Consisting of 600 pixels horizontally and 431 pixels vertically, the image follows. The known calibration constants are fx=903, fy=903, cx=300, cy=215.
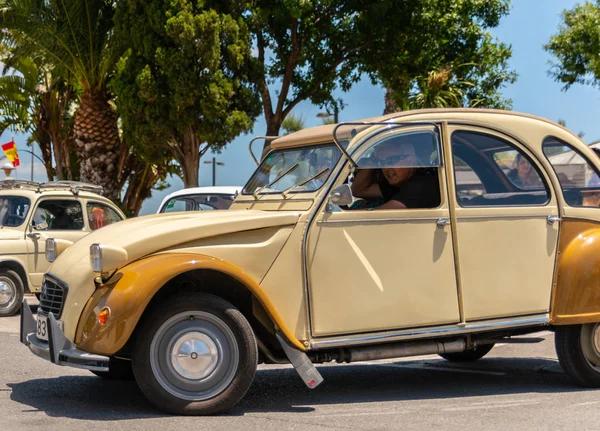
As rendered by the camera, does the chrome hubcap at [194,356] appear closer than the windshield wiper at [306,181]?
Yes

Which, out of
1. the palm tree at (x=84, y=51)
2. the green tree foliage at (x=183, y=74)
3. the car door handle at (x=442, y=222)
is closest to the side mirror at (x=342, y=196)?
the car door handle at (x=442, y=222)

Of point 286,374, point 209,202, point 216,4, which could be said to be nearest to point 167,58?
point 216,4

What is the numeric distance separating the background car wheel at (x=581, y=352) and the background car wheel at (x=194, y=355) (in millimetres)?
2771

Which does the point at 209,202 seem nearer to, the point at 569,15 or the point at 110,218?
the point at 110,218

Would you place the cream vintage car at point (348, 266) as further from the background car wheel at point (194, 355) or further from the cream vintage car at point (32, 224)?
the cream vintage car at point (32, 224)

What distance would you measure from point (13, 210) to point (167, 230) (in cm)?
859

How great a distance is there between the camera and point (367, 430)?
5648 millimetres

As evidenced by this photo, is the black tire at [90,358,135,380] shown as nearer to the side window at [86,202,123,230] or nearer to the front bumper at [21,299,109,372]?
the front bumper at [21,299,109,372]

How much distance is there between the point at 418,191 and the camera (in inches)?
Result: 271

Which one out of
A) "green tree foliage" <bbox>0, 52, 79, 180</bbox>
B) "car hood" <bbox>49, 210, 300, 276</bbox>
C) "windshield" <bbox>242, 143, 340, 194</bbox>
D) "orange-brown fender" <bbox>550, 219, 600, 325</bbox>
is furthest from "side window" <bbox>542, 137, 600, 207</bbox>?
"green tree foliage" <bbox>0, 52, 79, 180</bbox>

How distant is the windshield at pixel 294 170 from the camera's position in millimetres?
6684

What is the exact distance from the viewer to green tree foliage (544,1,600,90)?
3334cm

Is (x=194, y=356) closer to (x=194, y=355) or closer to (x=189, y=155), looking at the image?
(x=194, y=355)

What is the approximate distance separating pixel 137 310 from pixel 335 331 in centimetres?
140
